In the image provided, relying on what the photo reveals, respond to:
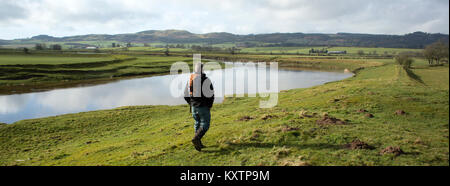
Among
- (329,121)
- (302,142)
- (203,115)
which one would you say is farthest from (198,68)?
(329,121)

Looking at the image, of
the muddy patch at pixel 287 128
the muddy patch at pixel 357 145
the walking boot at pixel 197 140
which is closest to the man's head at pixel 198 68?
the walking boot at pixel 197 140

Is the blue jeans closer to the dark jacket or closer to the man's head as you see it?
the dark jacket

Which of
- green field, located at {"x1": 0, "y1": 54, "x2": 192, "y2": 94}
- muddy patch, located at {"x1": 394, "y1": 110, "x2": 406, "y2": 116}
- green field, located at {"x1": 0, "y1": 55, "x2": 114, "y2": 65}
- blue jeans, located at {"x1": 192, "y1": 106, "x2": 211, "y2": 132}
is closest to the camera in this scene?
blue jeans, located at {"x1": 192, "y1": 106, "x2": 211, "y2": 132}

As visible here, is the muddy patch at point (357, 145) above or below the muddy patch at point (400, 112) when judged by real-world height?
below

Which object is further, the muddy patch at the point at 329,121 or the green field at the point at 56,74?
the green field at the point at 56,74

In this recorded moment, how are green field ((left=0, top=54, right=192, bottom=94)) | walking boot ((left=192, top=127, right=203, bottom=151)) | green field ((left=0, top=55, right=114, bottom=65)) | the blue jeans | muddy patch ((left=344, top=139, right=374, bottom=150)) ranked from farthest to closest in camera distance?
1. green field ((left=0, top=55, right=114, bottom=65))
2. green field ((left=0, top=54, right=192, bottom=94))
3. walking boot ((left=192, top=127, right=203, bottom=151))
4. the blue jeans
5. muddy patch ((left=344, top=139, right=374, bottom=150))

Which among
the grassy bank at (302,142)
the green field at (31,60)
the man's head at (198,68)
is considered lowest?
the grassy bank at (302,142)

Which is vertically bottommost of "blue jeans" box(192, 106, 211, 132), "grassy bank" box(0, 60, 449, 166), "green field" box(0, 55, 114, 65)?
"grassy bank" box(0, 60, 449, 166)

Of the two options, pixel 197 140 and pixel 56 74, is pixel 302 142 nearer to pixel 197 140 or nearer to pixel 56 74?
pixel 197 140

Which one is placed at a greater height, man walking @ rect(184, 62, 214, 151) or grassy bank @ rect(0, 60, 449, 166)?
man walking @ rect(184, 62, 214, 151)

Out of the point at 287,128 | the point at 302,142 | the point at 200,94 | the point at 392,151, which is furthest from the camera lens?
the point at 287,128

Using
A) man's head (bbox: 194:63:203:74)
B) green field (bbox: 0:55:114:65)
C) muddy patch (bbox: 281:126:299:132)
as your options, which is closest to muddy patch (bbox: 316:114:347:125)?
muddy patch (bbox: 281:126:299:132)

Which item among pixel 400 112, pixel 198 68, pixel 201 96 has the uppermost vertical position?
pixel 198 68

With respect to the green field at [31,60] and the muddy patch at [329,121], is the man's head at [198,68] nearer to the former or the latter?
the muddy patch at [329,121]
